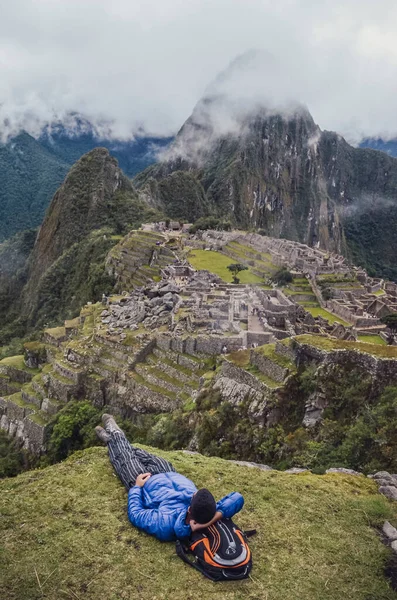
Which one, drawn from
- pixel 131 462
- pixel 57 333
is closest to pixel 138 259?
pixel 57 333

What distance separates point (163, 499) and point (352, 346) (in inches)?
224

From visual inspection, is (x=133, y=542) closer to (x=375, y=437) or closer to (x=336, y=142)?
(x=375, y=437)

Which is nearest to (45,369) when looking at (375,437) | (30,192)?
(375,437)

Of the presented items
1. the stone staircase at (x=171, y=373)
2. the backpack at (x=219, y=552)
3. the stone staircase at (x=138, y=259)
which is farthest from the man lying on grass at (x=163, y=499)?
the stone staircase at (x=138, y=259)

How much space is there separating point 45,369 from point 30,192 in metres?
110

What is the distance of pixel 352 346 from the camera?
10203mm

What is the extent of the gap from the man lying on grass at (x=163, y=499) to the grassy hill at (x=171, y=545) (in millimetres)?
175

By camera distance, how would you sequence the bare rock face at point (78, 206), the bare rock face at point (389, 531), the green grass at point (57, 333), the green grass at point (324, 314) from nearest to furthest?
the bare rock face at point (389, 531) < the green grass at point (57, 333) < the green grass at point (324, 314) < the bare rock face at point (78, 206)

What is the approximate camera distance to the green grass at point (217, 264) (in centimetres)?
3750

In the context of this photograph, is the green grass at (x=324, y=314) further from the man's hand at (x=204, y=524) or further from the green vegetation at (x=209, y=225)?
the green vegetation at (x=209, y=225)

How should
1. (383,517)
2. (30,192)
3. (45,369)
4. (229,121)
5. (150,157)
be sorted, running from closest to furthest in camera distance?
(383,517) → (45,369) → (30,192) → (229,121) → (150,157)

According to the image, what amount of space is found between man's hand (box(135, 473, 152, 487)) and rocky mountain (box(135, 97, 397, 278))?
307 ft

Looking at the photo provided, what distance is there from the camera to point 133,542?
18.7 feet

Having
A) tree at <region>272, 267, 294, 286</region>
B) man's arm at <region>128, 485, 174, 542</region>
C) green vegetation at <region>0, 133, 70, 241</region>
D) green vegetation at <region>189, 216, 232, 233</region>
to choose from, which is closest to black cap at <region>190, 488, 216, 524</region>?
man's arm at <region>128, 485, 174, 542</region>
